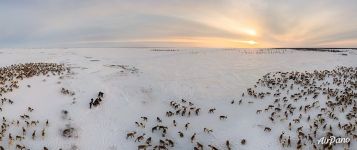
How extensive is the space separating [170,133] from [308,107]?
28.2 feet

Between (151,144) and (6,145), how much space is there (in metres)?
6.69

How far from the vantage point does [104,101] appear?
1992 cm

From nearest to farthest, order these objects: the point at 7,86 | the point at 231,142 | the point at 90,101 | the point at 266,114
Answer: the point at 231,142 < the point at 266,114 < the point at 90,101 < the point at 7,86

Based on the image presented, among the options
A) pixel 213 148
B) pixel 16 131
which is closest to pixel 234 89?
pixel 213 148

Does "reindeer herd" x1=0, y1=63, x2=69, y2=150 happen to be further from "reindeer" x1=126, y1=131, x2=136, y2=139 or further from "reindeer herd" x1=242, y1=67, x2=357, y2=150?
"reindeer herd" x1=242, y1=67, x2=357, y2=150

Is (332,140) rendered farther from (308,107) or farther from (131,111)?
(131,111)

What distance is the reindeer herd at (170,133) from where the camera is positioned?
1491 centimetres

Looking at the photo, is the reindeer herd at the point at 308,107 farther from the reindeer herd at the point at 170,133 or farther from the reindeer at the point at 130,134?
the reindeer at the point at 130,134

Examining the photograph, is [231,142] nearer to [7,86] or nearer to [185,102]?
[185,102]

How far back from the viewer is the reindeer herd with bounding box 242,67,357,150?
15.4 metres

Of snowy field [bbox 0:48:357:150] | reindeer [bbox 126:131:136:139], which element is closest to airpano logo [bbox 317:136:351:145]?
snowy field [bbox 0:48:357:150]

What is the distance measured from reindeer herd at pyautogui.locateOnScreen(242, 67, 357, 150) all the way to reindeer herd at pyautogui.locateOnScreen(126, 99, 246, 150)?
109 inches

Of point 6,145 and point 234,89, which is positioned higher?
point 234,89

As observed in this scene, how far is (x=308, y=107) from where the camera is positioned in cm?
1881
